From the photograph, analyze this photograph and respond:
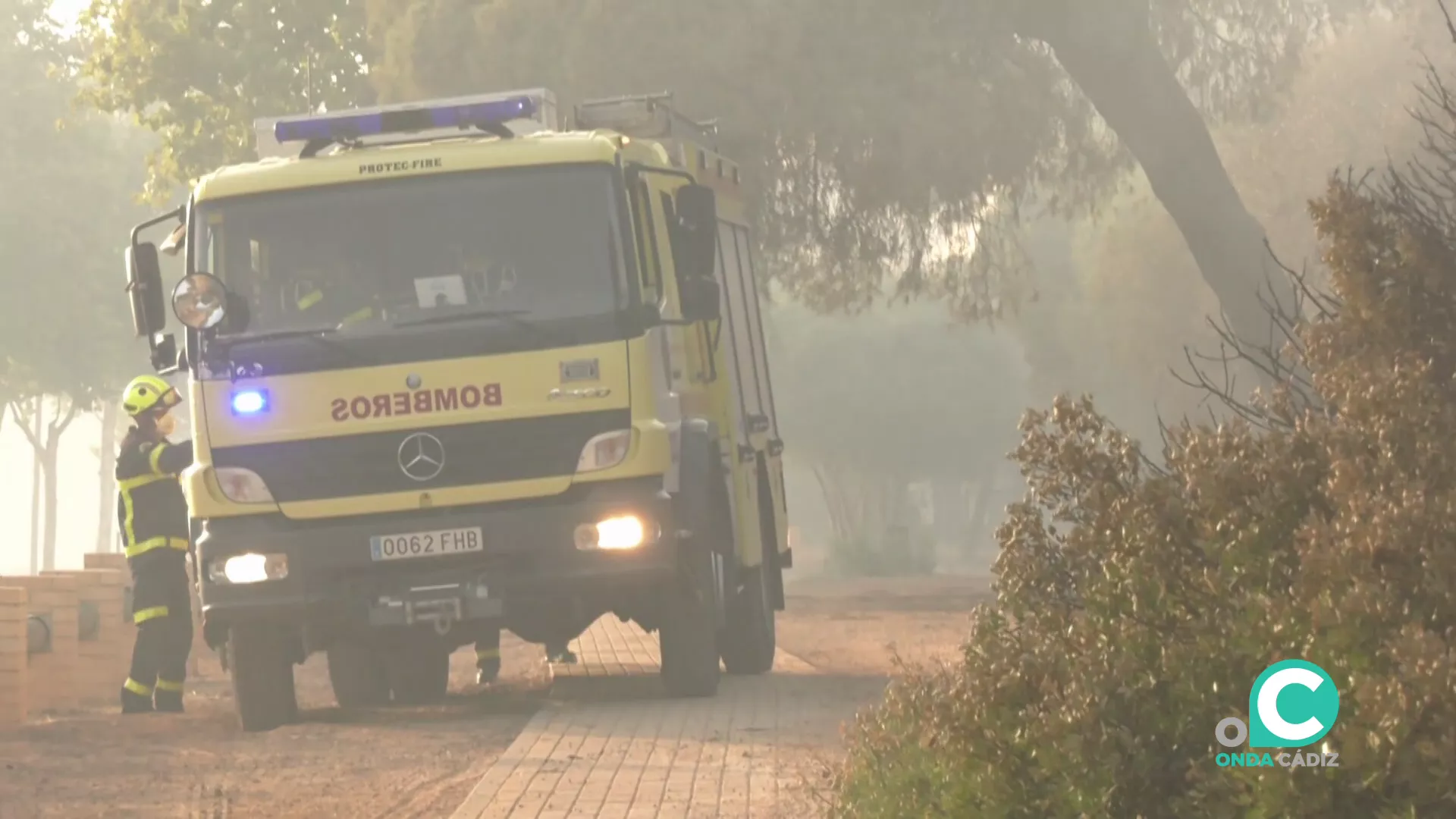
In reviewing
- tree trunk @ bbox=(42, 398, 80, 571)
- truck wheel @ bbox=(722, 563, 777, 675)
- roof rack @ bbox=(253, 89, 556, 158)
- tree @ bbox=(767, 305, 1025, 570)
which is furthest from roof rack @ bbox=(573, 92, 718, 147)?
tree @ bbox=(767, 305, 1025, 570)

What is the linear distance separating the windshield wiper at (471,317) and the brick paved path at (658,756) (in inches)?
79.6

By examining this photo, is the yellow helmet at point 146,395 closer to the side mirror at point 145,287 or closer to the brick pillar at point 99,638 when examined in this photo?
the side mirror at point 145,287

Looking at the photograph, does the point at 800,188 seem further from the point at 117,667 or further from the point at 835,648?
the point at 117,667

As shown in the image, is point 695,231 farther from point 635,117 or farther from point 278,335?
point 635,117

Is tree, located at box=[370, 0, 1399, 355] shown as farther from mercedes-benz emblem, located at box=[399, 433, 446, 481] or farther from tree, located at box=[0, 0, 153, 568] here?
tree, located at box=[0, 0, 153, 568]

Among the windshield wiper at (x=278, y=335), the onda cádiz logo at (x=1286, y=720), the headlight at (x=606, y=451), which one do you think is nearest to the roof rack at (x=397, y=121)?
the windshield wiper at (x=278, y=335)

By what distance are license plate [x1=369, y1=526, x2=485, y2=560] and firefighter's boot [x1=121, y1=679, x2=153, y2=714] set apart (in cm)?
391

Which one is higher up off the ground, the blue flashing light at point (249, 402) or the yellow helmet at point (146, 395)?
the yellow helmet at point (146, 395)

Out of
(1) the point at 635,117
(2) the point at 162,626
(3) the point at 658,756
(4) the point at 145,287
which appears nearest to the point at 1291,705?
(3) the point at 658,756

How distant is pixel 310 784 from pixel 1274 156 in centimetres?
3534

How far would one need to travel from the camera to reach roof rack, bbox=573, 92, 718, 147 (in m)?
15.1

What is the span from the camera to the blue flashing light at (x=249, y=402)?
1247 centimetres

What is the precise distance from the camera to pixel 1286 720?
206 inches

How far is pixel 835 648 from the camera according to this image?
2080 cm
